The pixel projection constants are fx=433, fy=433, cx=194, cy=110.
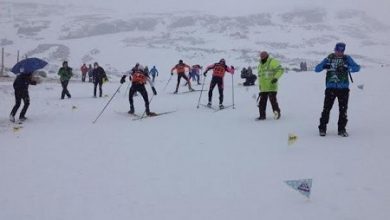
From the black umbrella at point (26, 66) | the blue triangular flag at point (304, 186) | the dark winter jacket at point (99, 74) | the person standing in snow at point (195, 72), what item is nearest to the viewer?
the blue triangular flag at point (304, 186)

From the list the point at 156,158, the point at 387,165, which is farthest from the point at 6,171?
the point at 387,165

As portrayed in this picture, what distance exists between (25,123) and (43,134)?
269cm

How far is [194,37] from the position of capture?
10356 centimetres

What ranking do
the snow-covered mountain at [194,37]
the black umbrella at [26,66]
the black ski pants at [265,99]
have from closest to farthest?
the black ski pants at [265,99] < the black umbrella at [26,66] < the snow-covered mountain at [194,37]

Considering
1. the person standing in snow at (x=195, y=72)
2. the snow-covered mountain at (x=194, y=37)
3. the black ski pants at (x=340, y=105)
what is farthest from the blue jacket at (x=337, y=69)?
the snow-covered mountain at (x=194, y=37)

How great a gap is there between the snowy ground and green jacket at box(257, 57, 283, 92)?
94 cm

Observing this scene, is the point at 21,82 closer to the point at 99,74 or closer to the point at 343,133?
the point at 99,74

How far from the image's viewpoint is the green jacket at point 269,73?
38.5ft

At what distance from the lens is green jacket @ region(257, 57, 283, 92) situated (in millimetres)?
11727

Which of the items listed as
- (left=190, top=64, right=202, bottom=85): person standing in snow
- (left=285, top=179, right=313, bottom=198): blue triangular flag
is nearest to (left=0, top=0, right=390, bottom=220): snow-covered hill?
(left=285, top=179, right=313, bottom=198): blue triangular flag

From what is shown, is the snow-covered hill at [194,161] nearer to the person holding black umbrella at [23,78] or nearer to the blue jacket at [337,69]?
the person holding black umbrella at [23,78]

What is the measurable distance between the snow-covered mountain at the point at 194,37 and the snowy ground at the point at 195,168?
57787mm

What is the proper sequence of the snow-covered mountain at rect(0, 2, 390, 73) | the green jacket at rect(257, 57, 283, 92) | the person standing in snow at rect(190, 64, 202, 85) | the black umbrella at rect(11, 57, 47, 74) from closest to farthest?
the green jacket at rect(257, 57, 283, 92) → the black umbrella at rect(11, 57, 47, 74) → the person standing in snow at rect(190, 64, 202, 85) → the snow-covered mountain at rect(0, 2, 390, 73)

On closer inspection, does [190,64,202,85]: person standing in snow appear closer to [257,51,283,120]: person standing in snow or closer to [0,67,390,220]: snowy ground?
[0,67,390,220]: snowy ground
